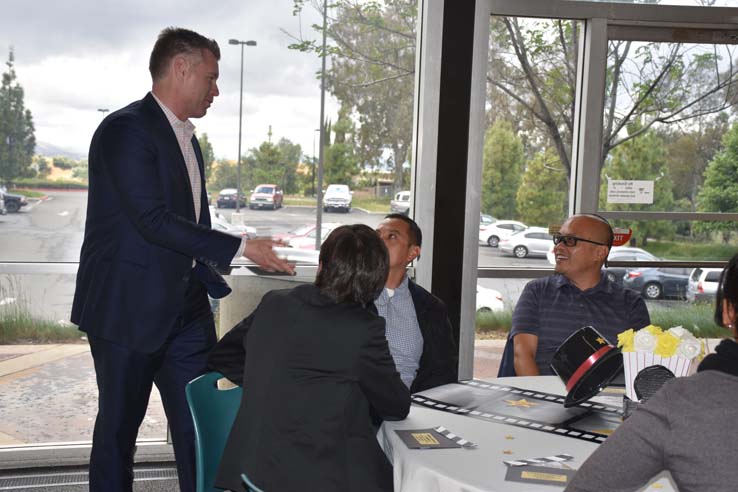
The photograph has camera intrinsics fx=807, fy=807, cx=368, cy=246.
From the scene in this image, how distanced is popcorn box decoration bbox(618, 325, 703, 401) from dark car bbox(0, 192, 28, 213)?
2.88 metres

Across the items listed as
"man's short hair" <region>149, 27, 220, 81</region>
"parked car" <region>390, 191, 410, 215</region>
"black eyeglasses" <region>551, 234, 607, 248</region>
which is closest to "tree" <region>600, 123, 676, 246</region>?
"black eyeglasses" <region>551, 234, 607, 248</region>

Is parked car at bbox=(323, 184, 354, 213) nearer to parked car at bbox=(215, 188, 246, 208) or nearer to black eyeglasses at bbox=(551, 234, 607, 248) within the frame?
parked car at bbox=(215, 188, 246, 208)

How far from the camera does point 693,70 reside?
412 cm

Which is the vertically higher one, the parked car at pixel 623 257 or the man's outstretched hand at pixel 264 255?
the man's outstretched hand at pixel 264 255

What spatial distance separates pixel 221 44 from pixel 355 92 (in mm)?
688

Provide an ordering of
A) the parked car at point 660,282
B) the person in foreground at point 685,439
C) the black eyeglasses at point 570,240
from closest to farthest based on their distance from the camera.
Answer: the person in foreground at point 685,439
the black eyeglasses at point 570,240
the parked car at point 660,282

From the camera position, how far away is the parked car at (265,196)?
3973 millimetres

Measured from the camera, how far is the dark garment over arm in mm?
3123

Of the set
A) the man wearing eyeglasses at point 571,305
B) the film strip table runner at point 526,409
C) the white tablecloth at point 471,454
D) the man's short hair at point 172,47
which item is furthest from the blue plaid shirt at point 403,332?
the man's short hair at point 172,47

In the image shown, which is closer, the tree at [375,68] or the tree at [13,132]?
the tree at [13,132]

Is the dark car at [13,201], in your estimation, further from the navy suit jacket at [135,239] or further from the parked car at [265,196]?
the navy suit jacket at [135,239]

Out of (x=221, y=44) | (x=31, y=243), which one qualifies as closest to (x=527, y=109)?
(x=221, y=44)

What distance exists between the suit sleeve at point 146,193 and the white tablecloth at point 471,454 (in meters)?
0.85

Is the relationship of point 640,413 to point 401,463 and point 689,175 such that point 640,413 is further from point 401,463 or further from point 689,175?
point 689,175
